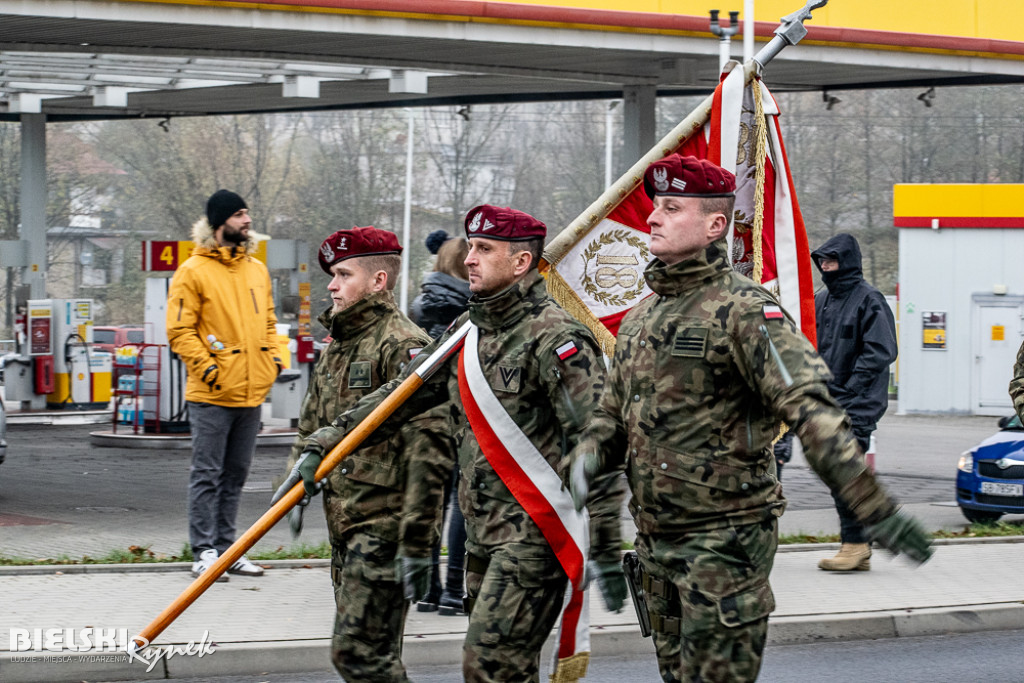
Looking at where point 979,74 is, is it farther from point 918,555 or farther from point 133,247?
point 133,247

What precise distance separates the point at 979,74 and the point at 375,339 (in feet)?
41.6

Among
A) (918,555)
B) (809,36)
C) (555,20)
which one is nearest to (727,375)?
(918,555)

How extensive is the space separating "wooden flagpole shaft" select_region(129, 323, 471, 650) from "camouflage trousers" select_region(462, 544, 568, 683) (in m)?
0.64

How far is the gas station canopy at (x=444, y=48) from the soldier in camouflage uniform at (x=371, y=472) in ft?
25.2

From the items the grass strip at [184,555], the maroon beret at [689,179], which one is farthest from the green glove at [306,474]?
the grass strip at [184,555]

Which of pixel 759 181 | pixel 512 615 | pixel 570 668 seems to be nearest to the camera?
pixel 512 615

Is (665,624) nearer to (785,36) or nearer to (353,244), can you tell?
(353,244)

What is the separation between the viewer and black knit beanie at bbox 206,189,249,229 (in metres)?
8.07

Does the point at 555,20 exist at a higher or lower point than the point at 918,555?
higher

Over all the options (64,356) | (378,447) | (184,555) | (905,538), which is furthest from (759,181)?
(64,356)

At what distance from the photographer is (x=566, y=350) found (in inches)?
175

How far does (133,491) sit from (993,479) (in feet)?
24.8

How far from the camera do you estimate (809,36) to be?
14234 millimetres

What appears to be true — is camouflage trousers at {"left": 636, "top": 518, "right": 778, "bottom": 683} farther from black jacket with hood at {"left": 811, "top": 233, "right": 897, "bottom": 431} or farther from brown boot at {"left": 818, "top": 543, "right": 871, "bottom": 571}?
brown boot at {"left": 818, "top": 543, "right": 871, "bottom": 571}
